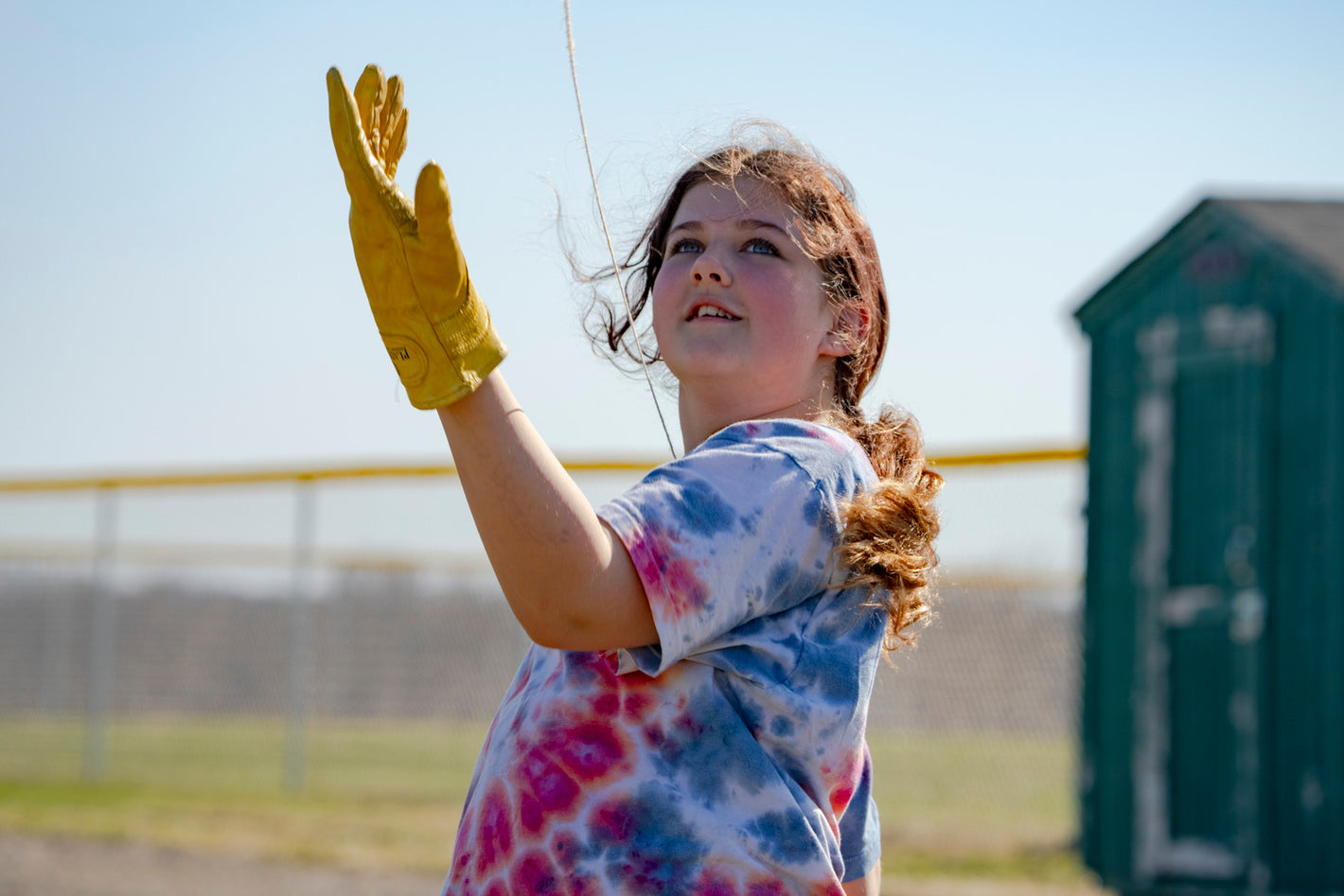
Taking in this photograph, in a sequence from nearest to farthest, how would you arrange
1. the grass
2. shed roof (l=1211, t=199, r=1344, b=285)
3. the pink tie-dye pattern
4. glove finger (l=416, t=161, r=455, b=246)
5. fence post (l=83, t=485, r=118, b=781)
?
1. glove finger (l=416, t=161, r=455, b=246)
2. the pink tie-dye pattern
3. shed roof (l=1211, t=199, r=1344, b=285)
4. the grass
5. fence post (l=83, t=485, r=118, b=781)

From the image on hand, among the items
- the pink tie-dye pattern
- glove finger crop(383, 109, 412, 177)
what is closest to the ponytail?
the pink tie-dye pattern

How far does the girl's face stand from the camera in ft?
4.97

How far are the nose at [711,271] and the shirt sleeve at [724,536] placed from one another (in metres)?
0.23

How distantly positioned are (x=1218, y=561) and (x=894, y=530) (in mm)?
4969

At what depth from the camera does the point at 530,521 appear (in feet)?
3.72

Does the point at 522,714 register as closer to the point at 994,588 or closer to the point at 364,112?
the point at 364,112

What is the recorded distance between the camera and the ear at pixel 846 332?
1.63 metres

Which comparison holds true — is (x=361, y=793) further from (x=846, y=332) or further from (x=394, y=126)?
(x=394, y=126)

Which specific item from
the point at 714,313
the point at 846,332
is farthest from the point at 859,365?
the point at 714,313

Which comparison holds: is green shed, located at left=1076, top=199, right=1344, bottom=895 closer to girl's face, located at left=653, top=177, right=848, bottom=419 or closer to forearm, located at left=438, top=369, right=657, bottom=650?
girl's face, located at left=653, top=177, right=848, bottom=419

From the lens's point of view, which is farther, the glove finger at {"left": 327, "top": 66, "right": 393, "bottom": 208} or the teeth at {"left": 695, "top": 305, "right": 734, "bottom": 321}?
the teeth at {"left": 695, "top": 305, "right": 734, "bottom": 321}

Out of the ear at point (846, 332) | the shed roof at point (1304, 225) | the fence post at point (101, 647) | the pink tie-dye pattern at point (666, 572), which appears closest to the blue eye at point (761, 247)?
the ear at point (846, 332)

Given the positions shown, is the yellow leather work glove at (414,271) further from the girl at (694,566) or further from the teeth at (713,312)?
the teeth at (713,312)

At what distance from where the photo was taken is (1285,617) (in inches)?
222
